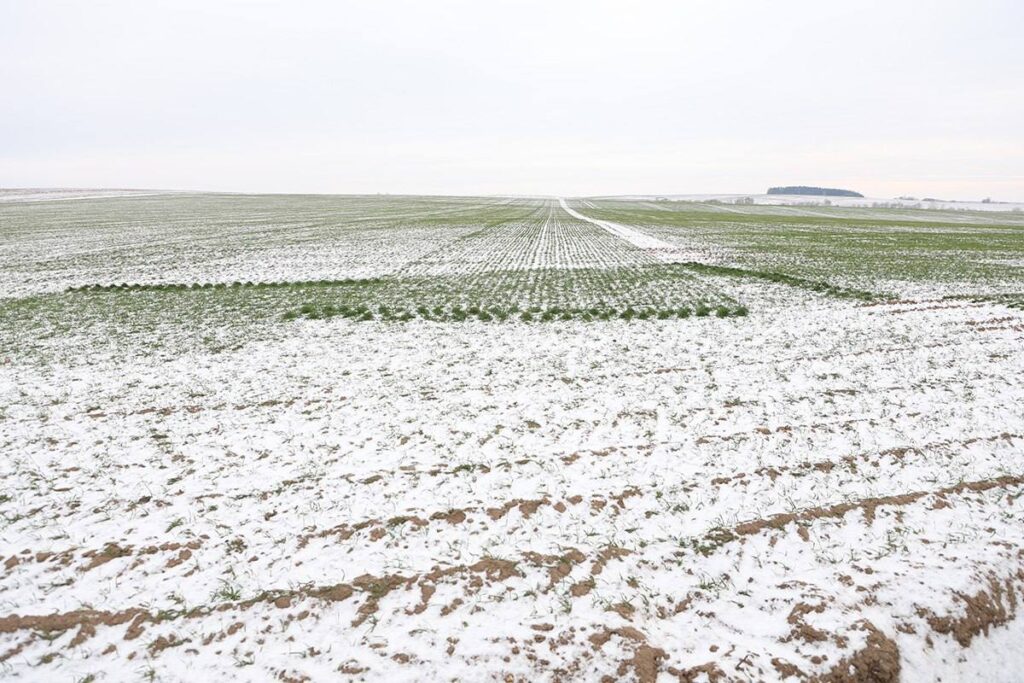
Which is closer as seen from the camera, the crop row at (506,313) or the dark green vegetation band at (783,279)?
the crop row at (506,313)

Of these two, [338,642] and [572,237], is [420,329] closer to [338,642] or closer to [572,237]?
[338,642]

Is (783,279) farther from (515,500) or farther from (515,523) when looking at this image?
(515,523)

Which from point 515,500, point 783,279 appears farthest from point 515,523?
point 783,279

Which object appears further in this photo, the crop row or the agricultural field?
the crop row

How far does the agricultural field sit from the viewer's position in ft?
16.7

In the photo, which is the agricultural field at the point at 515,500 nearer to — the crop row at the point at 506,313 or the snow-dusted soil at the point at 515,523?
the snow-dusted soil at the point at 515,523

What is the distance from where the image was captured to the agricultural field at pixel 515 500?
16.7 feet

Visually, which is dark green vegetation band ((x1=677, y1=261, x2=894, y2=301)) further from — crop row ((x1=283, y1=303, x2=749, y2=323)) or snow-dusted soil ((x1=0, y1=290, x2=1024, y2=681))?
snow-dusted soil ((x1=0, y1=290, x2=1024, y2=681))

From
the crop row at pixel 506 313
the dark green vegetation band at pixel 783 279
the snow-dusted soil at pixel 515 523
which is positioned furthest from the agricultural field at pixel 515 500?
the dark green vegetation band at pixel 783 279

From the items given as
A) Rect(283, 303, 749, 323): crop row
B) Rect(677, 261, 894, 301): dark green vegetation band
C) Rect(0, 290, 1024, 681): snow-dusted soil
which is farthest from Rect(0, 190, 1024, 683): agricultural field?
Rect(677, 261, 894, 301): dark green vegetation band

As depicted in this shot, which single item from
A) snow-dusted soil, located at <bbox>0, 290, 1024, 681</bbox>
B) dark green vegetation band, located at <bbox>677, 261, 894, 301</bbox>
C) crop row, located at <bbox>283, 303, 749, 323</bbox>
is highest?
dark green vegetation band, located at <bbox>677, 261, 894, 301</bbox>

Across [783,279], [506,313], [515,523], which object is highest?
[783,279]

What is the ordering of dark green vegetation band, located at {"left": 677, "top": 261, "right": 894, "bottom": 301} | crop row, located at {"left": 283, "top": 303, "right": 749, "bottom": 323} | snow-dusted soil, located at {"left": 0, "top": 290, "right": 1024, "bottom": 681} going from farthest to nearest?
1. dark green vegetation band, located at {"left": 677, "top": 261, "right": 894, "bottom": 301}
2. crop row, located at {"left": 283, "top": 303, "right": 749, "bottom": 323}
3. snow-dusted soil, located at {"left": 0, "top": 290, "right": 1024, "bottom": 681}

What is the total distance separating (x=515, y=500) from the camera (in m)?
7.34
